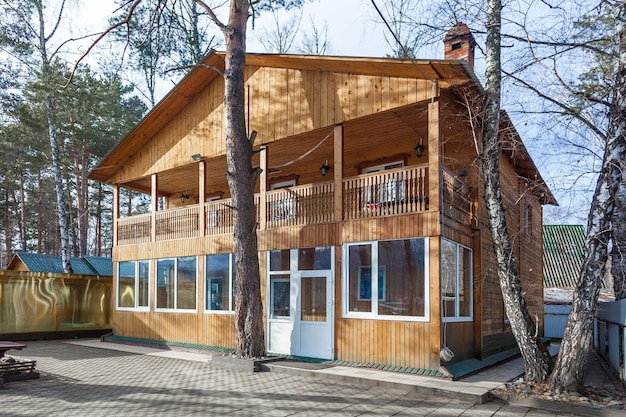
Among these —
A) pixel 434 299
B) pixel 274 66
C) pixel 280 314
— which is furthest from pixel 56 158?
pixel 434 299

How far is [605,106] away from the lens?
328 inches

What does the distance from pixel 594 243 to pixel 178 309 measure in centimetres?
1050

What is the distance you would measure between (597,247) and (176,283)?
420 inches

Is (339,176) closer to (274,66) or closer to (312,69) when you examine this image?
(312,69)

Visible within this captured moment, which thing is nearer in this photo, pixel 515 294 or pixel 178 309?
pixel 515 294

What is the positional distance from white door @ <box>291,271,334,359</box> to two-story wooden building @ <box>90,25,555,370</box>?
33 millimetres

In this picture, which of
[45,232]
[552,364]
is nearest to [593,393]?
[552,364]

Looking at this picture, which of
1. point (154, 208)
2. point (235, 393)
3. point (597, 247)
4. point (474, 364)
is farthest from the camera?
point (154, 208)

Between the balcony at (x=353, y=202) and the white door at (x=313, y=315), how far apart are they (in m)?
1.28

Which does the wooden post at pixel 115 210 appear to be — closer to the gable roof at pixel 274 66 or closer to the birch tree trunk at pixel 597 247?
the gable roof at pixel 274 66

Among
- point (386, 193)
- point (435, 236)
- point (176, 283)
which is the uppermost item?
point (386, 193)

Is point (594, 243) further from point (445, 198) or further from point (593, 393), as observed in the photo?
point (445, 198)

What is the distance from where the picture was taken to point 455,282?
1025 cm

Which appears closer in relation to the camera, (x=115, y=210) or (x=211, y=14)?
(x=211, y=14)
